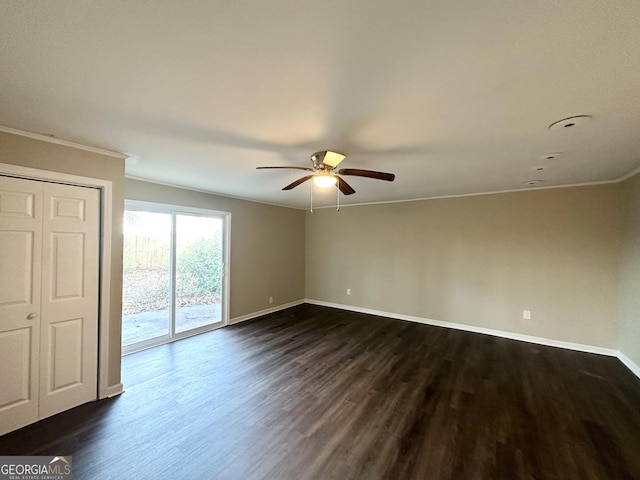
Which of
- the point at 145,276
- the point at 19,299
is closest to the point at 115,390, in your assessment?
the point at 19,299

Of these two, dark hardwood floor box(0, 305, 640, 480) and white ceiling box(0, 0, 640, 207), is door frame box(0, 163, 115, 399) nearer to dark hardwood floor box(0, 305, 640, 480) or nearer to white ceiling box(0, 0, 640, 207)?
dark hardwood floor box(0, 305, 640, 480)

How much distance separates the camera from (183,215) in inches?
167

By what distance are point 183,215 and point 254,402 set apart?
3141 mm

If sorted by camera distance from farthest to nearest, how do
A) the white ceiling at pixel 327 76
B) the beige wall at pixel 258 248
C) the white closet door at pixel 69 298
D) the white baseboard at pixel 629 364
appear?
the beige wall at pixel 258 248 < the white baseboard at pixel 629 364 < the white closet door at pixel 69 298 < the white ceiling at pixel 327 76

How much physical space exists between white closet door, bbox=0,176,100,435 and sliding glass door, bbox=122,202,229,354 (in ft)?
3.79

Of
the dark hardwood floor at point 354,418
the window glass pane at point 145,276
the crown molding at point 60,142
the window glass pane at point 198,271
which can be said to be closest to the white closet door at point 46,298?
the dark hardwood floor at point 354,418

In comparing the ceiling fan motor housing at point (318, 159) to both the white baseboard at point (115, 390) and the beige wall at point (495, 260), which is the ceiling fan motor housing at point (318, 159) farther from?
the beige wall at point (495, 260)

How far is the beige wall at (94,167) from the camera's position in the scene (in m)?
2.11

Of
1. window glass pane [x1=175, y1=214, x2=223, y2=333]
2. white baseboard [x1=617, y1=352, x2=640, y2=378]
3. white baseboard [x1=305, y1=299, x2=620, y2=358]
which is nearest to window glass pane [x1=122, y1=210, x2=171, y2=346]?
window glass pane [x1=175, y1=214, x2=223, y2=333]

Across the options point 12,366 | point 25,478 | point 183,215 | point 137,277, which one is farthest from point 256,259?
point 25,478

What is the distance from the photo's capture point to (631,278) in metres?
3.22

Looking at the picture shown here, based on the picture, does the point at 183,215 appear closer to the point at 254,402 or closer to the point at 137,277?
the point at 137,277

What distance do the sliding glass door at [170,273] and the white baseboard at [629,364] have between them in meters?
5.87

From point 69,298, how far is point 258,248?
325 cm
